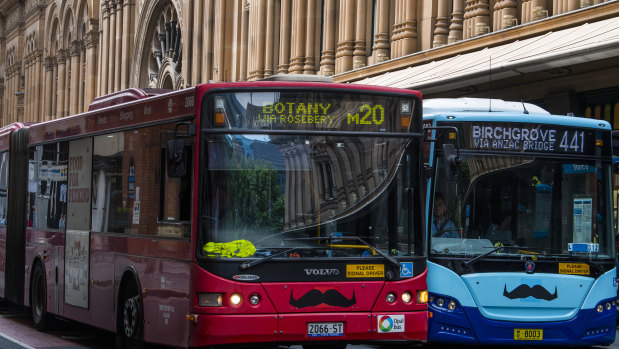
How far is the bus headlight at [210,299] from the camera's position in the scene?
989cm

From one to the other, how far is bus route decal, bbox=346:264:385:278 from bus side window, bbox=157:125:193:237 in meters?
1.50

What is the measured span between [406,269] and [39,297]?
743 cm

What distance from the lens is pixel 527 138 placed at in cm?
1220

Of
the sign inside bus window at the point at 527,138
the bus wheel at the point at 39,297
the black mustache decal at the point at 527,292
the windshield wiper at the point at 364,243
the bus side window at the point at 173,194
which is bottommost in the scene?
the bus wheel at the point at 39,297

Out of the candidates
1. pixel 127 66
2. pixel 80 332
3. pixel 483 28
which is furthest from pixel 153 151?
pixel 127 66

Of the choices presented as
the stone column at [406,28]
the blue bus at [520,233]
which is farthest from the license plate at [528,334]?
the stone column at [406,28]

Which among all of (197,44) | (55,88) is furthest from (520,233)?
(55,88)

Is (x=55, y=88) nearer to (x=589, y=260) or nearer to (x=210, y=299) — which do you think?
(x=589, y=260)

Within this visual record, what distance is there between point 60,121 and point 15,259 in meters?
3.42

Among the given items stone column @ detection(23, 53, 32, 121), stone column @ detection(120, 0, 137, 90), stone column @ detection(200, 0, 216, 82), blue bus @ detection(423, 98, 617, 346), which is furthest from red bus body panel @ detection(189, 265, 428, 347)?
stone column @ detection(23, 53, 32, 121)

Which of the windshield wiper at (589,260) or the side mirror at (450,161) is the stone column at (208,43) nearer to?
the windshield wiper at (589,260)

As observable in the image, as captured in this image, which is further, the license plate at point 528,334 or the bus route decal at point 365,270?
the license plate at point 528,334

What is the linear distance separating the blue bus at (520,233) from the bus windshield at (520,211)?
11mm

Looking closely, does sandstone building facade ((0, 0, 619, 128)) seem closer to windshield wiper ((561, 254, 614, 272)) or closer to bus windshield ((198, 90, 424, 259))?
windshield wiper ((561, 254, 614, 272))
